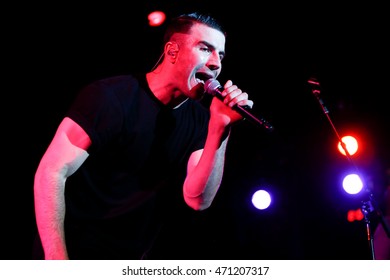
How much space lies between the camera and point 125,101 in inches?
83.5

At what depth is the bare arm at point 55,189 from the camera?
171 cm

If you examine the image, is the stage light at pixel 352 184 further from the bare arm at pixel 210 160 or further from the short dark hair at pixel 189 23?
the short dark hair at pixel 189 23

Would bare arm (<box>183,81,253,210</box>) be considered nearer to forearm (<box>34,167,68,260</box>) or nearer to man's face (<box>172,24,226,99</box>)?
man's face (<box>172,24,226,99</box>)

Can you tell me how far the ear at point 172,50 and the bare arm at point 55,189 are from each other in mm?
759

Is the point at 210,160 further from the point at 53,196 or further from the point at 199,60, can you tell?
the point at 53,196

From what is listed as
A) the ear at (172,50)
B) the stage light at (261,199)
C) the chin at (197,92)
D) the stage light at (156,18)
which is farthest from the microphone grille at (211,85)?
the stage light at (261,199)

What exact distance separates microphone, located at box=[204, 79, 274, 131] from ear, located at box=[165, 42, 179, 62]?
338mm

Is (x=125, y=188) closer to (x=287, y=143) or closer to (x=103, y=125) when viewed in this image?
(x=103, y=125)

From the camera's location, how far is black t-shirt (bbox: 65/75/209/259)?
6.71ft

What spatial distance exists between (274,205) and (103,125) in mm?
3175

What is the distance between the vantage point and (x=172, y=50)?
7.64 feet

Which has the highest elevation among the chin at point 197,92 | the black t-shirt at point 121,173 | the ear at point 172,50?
the ear at point 172,50

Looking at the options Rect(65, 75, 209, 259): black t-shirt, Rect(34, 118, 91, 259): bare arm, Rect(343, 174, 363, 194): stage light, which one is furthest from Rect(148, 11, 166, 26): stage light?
Rect(343, 174, 363, 194): stage light
